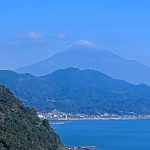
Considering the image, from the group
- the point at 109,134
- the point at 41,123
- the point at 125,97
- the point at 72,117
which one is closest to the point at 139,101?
the point at 125,97

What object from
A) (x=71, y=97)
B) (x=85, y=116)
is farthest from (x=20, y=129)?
(x=71, y=97)

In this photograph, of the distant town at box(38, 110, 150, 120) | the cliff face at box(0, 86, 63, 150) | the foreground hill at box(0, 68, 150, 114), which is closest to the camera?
the cliff face at box(0, 86, 63, 150)

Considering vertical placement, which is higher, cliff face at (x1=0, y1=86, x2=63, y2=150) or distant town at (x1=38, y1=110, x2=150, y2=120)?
distant town at (x1=38, y1=110, x2=150, y2=120)

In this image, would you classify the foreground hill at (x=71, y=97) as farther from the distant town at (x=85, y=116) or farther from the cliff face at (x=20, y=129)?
the cliff face at (x=20, y=129)

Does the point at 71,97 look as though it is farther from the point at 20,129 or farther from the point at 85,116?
the point at 20,129

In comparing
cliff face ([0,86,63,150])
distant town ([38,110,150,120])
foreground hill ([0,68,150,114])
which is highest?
foreground hill ([0,68,150,114])

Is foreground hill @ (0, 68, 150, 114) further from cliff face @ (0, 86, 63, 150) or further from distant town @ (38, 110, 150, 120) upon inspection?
cliff face @ (0, 86, 63, 150)

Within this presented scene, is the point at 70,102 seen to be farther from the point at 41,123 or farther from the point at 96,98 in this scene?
the point at 41,123

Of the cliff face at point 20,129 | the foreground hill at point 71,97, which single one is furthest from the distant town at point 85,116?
the cliff face at point 20,129

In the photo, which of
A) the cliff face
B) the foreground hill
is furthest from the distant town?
the cliff face
